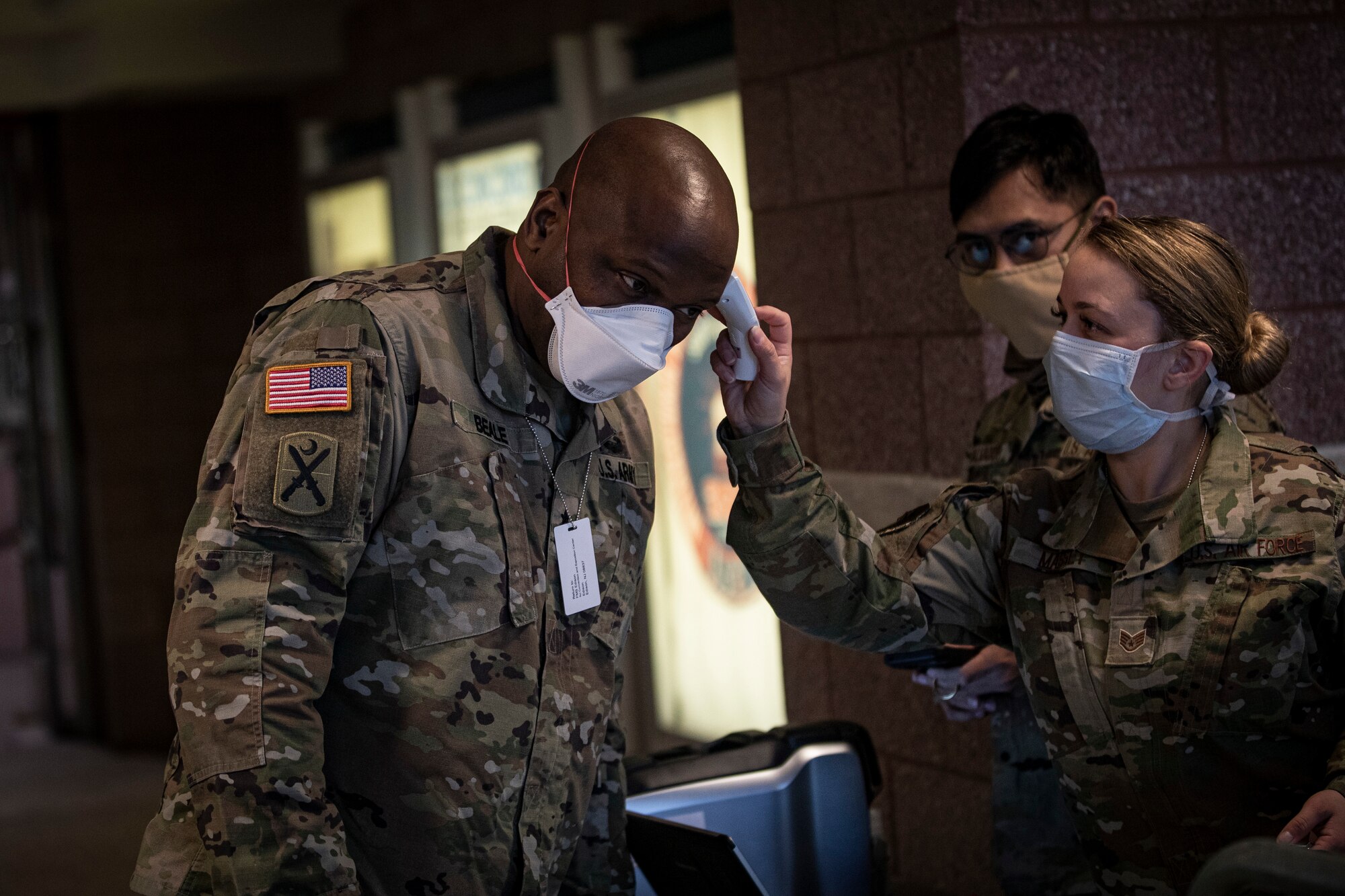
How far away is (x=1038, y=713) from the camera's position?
68.8 inches

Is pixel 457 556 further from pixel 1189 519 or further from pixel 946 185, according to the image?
pixel 946 185

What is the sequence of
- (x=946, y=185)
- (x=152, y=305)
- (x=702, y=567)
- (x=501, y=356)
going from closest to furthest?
(x=501, y=356), (x=946, y=185), (x=702, y=567), (x=152, y=305)

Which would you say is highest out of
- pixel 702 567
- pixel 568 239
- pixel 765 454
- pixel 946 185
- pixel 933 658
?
pixel 946 185

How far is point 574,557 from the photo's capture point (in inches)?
64.4

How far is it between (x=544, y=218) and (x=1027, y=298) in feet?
2.70

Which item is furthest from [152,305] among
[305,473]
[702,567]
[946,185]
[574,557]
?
[305,473]

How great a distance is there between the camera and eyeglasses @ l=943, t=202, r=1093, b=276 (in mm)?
2074

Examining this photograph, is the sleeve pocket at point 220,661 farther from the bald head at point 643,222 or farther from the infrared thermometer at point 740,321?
the infrared thermometer at point 740,321

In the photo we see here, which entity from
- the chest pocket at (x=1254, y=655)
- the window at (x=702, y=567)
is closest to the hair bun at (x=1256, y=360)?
the chest pocket at (x=1254, y=655)

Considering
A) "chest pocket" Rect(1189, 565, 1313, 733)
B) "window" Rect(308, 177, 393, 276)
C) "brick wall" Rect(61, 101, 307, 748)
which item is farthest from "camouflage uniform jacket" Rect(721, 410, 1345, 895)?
"brick wall" Rect(61, 101, 307, 748)

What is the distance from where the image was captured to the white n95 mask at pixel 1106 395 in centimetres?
164

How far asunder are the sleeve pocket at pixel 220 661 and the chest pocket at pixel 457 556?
0.17 metres

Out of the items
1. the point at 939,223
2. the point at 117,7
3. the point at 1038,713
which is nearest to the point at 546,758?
the point at 1038,713

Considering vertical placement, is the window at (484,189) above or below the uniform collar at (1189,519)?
above
